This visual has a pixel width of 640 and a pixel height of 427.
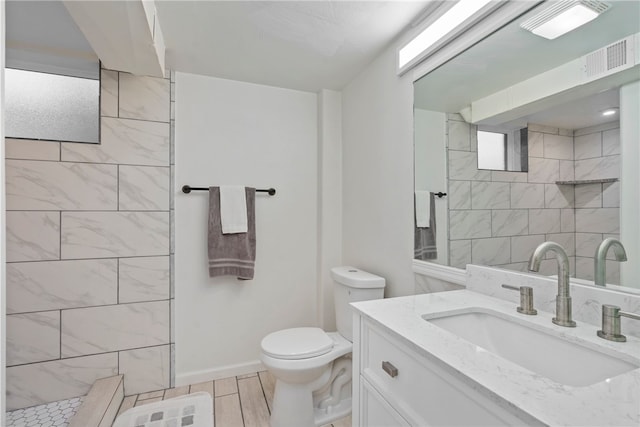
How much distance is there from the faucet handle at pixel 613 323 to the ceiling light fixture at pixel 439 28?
1.16 metres

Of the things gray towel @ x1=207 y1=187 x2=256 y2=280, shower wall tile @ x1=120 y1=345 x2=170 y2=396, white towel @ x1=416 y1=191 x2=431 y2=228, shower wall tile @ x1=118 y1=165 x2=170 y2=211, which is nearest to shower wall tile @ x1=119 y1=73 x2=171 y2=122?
shower wall tile @ x1=118 y1=165 x2=170 y2=211

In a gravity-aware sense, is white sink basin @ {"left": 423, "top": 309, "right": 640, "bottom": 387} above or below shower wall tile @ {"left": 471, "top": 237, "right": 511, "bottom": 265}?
below

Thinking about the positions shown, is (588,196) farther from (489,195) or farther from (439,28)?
(439,28)

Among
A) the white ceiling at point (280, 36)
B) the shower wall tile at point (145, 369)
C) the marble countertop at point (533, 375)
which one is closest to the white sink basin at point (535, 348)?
the marble countertop at point (533, 375)

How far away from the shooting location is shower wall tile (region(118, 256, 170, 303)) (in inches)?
77.6

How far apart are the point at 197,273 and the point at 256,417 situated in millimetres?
969

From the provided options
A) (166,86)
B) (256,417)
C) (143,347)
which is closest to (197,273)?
(143,347)

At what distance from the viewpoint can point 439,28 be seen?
1.46 metres

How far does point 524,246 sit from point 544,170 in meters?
0.29

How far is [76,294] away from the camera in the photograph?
187cm

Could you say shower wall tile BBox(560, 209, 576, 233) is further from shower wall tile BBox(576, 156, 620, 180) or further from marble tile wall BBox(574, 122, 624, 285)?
shower wall tile BBox(576, 156, 620, 180)

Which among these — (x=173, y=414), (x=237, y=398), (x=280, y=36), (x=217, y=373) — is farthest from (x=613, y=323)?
(x=217, y=373)

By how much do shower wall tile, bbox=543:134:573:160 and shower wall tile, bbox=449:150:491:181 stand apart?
0.79 ft

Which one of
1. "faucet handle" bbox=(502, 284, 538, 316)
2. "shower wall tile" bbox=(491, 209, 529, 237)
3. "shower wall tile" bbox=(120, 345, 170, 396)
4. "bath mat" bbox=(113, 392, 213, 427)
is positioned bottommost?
"bath mat" bbox=(113, 392, 213, 427)
